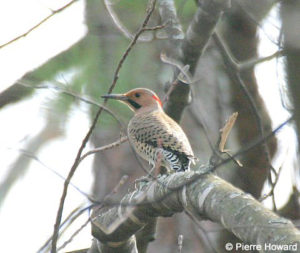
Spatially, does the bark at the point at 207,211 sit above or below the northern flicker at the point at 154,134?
below

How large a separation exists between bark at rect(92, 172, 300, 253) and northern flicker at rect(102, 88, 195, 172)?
3.65 feet

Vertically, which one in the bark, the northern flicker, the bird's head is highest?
the bird's head

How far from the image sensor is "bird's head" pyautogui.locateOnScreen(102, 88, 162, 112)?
5.93m

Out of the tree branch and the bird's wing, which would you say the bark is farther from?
the bird's wing

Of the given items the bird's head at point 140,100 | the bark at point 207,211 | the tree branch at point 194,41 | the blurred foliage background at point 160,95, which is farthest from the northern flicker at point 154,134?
the bark at point 207,211

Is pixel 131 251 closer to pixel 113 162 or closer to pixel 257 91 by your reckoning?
pixel 113 162

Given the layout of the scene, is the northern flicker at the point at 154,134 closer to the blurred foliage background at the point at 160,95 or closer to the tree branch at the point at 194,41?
the blurred foliage background at the point at 160,95

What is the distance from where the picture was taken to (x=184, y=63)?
4391mm

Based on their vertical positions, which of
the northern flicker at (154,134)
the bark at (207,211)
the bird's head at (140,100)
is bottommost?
the bark at (207,211)

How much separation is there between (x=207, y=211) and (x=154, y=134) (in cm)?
246

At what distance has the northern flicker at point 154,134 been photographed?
4.83 m

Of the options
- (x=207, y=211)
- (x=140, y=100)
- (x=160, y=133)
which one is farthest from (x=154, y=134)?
(x=207, y=211)

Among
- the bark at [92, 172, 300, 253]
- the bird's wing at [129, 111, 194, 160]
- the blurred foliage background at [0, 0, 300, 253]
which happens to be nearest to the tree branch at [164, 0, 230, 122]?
the bird's wing at [129, 111, 194, 160]

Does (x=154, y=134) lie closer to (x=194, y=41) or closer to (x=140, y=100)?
(x=140, y=100)
